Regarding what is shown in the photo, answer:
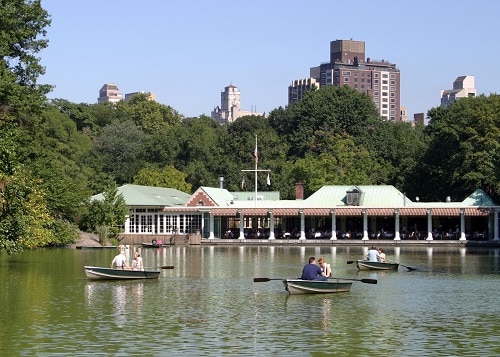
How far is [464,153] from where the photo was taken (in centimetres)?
8681

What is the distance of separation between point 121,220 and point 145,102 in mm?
61699

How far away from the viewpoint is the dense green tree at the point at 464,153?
85625 millimetres

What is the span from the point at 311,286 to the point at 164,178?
69578 mm

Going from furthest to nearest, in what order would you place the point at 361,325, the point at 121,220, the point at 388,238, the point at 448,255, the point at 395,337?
the point at 388,238 → the point at 121,220 → the point at 448,255 → the point at 361,325 → the point at 395,337

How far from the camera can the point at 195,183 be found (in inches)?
4274

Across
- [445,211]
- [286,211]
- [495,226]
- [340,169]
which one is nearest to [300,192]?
[286,211]

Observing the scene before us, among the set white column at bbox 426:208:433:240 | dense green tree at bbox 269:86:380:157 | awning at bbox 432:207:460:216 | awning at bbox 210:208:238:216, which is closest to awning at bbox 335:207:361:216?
white column at bbox 426:208:433:240

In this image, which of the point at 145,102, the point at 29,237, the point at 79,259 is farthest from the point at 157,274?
the point at 145,102

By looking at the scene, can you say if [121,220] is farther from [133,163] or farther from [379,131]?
[379,131]

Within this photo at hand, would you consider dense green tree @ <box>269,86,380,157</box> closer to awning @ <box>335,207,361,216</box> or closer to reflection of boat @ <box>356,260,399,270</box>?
awning @ <box>335,207,361,216</box>

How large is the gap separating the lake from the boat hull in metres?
0.38

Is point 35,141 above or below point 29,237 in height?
above

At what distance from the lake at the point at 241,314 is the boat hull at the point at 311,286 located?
382mm

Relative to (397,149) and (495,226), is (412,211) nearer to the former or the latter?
(495,226)
